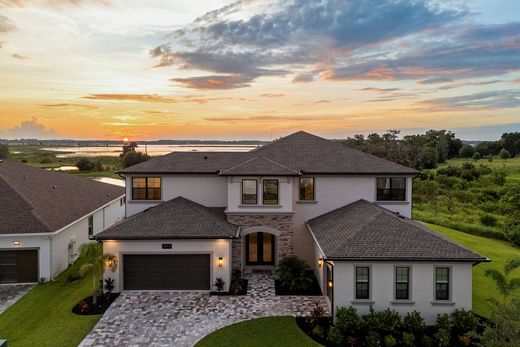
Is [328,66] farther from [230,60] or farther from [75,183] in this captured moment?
[75,183]

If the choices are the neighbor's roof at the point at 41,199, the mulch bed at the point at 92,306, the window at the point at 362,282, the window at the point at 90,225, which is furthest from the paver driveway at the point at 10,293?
the window at the point at 362,282

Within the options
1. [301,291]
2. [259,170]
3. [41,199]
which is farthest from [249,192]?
[41,199]

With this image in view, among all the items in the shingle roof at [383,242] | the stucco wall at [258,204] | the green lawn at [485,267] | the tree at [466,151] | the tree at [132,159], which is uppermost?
the tree at [466,151]

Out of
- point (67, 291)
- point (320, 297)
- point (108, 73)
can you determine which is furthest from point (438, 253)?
point (108, 73)

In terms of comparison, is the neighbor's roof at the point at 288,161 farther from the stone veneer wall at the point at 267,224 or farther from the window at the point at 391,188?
the stone veneer wall at the point at 267,224

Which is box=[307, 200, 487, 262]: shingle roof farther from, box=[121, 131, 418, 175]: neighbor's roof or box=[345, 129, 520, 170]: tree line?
box=[345, 129, 520, 170]: tree line

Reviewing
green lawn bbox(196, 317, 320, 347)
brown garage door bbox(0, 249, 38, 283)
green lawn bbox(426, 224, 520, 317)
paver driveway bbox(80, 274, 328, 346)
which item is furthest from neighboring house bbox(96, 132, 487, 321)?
brown garage door bbox(0, 249, 38, 283)
